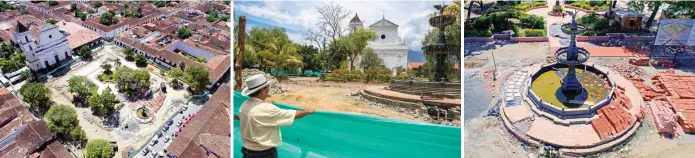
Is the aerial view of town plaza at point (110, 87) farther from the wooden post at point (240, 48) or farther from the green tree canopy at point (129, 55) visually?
the wooden post at point (240, 48)

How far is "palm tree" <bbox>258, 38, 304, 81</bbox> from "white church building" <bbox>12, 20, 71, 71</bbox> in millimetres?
9851

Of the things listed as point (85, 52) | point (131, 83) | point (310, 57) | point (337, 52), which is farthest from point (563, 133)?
point (85, 52)

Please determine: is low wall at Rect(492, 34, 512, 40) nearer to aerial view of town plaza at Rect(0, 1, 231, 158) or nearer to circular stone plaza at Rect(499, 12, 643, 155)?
circular stone plaza at Rect(499, 12, 643, 155)

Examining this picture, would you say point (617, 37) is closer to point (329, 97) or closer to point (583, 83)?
point (583, 83)

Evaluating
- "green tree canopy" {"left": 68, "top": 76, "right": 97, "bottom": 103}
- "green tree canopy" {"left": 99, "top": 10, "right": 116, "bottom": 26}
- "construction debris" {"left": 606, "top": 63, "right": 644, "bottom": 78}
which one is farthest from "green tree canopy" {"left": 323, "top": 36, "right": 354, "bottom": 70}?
"green tree canopy" {"left": 99, "top": 10, "right": 116, "bottom": 26}

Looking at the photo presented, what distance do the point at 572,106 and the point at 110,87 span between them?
9.29 metres

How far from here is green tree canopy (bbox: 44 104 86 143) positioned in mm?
9117

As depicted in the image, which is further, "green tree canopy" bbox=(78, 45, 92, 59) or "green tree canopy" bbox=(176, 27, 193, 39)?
"green tree canopy" bbox=(176, 27, 193, 39)

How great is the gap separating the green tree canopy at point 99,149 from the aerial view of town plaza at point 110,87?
2 cm

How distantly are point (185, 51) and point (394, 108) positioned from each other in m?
11.0

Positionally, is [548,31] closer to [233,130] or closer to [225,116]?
[225,116]

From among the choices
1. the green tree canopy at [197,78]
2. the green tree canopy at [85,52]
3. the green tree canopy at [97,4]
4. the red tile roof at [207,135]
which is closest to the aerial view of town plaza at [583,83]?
the red tile roof at [207,135]

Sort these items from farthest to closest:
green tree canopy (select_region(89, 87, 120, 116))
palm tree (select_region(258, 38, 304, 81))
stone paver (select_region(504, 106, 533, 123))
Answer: green tree canopy (select_region(89, 87, 120, 116)) → stone paver (select_region(504, 106, 533, 123)) → palm tree (select_region(258, 38, 304, 81))

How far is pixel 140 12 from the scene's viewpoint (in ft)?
57.8
